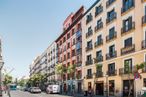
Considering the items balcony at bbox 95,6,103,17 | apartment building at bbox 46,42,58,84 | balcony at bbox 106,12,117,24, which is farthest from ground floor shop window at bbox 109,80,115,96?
apartment building at bbox 46,42,58,84

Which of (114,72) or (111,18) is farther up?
(111,18)

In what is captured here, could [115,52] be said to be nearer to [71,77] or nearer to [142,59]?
[142,59]

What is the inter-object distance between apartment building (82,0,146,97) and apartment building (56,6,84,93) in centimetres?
389

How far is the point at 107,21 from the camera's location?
181ft

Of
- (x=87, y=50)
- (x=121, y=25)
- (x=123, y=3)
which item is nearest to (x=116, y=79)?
(x=121, y=25)

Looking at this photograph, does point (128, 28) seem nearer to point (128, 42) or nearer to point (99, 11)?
point (128, 42)

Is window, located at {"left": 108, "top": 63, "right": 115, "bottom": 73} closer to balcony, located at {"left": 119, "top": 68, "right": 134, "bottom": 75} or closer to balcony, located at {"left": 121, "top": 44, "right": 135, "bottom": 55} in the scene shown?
balcony, located at {"left": 119, "top": 68, "right": 134, "bottom": 75}

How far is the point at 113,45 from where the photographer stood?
52688 mm

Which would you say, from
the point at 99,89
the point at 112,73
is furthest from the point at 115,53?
the point at 99,89

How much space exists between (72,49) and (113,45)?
28.3 meters

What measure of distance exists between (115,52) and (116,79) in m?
4.20

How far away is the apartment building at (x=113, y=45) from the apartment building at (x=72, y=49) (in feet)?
12.8

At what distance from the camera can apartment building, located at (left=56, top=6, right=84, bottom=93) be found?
72875mm

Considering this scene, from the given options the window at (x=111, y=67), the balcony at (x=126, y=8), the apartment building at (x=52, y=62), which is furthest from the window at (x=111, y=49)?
the apartment building at (x=52, y=62)
